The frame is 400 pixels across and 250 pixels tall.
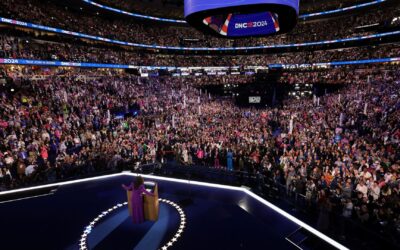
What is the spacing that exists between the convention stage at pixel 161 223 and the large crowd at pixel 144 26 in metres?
21.5

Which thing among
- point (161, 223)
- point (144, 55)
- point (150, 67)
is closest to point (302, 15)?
point (150, 67)

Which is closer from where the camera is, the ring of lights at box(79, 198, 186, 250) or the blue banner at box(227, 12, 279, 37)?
the blue banner at box(227, 12, 279, 37)

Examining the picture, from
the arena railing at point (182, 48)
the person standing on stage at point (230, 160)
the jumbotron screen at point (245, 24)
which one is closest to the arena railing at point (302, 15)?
the arena railing at point (182, 48)

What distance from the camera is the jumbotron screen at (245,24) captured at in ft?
18.9

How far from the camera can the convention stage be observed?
5988mm

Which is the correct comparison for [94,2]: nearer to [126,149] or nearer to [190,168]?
[126,149]

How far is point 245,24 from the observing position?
609 centimetres

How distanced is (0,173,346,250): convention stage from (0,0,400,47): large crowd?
21.5 meters

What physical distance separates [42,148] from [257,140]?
10637mm

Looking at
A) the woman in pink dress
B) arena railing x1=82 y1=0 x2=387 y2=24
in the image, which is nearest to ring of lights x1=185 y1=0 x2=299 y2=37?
the woman in pink dress

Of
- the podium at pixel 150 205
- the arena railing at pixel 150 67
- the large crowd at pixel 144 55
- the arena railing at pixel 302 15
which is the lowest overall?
the podium at pixel 150 205

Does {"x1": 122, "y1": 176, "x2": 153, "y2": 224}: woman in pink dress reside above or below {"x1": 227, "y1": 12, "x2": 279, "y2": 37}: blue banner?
below

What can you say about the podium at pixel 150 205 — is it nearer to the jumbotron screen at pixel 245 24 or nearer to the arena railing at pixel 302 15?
the jumbotron screen at pixel 245 24

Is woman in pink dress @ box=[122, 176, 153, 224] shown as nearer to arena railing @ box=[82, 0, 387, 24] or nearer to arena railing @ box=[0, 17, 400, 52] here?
arena railing @ box=[0, 17, 400, 52]
